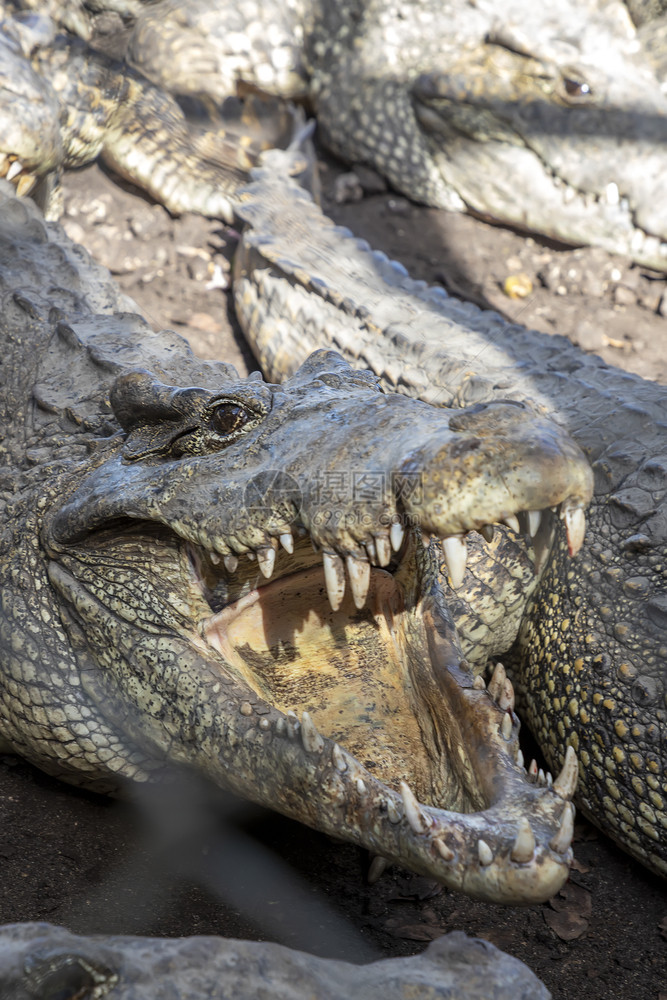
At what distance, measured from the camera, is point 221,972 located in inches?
56.6

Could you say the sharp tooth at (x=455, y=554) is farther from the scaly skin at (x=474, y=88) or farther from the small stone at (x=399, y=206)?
the small stone at (x=399, y=206)

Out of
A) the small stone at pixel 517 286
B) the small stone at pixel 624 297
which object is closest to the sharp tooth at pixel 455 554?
the small stone at pixel 517 286

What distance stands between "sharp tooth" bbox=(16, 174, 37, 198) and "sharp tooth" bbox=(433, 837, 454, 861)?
11.8 feet

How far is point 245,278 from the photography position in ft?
14.6

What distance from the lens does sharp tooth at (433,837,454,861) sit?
1663mm

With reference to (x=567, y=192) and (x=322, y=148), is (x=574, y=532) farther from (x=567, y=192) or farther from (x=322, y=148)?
(x=322, y=148)

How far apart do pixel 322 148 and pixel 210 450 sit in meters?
4.43

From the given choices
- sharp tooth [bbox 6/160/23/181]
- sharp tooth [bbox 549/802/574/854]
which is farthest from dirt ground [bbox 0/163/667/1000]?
sharp tooth [bbox 6/160/23/181]

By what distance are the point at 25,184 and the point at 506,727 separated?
11.4 feet

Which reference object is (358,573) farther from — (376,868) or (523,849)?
(376,868)

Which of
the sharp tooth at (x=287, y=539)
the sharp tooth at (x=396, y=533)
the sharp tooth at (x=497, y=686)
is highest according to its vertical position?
the sharp tooth at (x=396, y=533)

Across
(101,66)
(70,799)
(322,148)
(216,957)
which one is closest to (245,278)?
(101,66)

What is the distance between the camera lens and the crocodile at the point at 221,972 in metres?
1.38

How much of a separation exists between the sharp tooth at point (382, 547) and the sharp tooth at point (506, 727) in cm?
49
